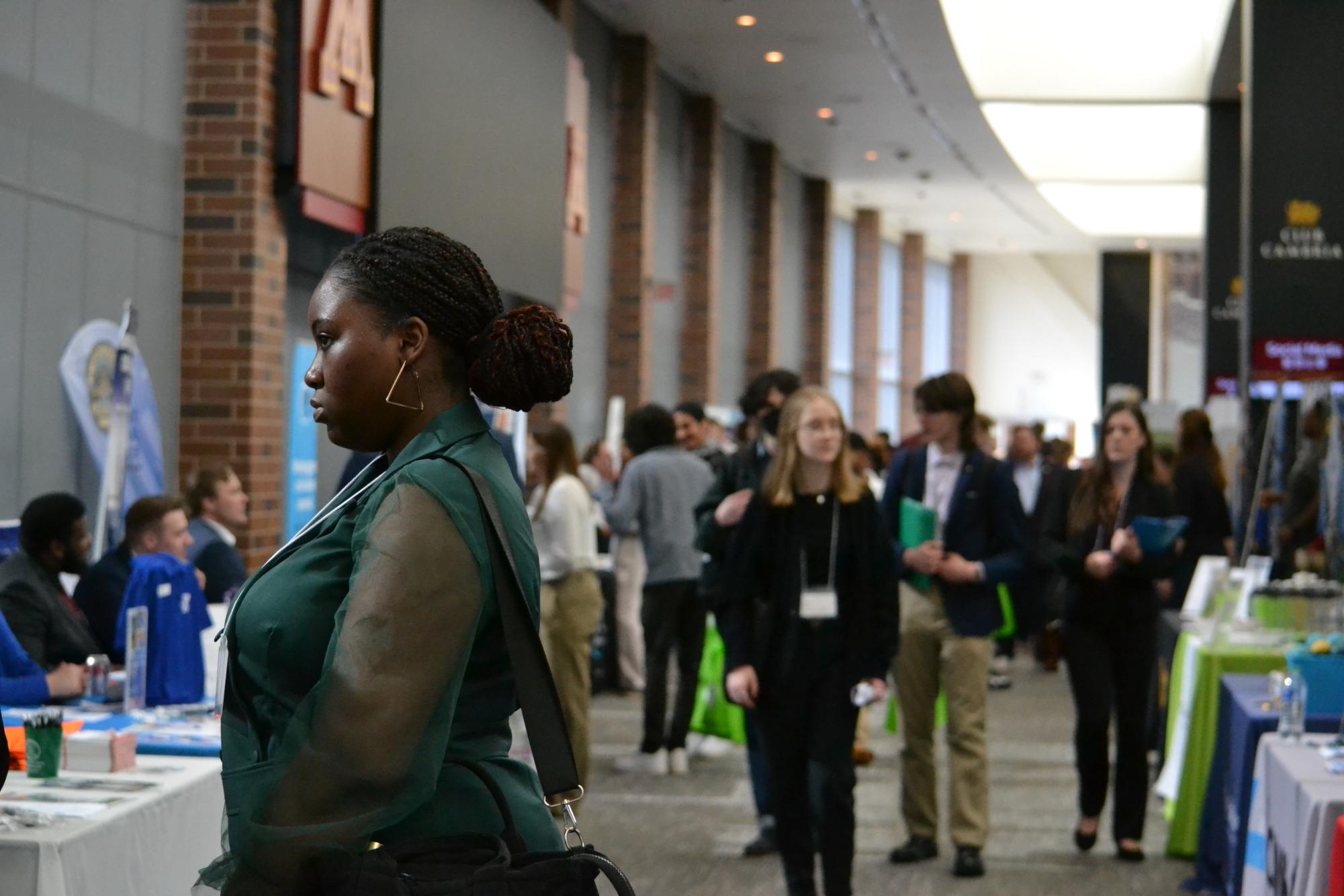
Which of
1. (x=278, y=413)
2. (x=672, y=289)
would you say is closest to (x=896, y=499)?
(x=278, y=413)

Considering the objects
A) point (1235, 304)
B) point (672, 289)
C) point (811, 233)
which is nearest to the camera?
point (1235, 304)

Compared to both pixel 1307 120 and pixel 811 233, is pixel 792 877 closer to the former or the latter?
pixel 1307 120

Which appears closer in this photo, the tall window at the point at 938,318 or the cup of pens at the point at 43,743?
the cup of pens at the point at 43,743

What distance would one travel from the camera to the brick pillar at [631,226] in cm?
1416

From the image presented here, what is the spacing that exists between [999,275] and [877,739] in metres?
22.7

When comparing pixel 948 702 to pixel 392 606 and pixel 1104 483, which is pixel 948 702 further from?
pixel 392 606

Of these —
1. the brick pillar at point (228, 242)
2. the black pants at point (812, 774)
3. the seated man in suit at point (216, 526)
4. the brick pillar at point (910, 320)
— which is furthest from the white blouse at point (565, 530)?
the brick pillar at point (910, 320)

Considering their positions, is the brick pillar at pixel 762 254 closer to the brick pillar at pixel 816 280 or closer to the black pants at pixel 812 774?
the brick pillar at pixel 816 280

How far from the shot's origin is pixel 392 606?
1.52 m

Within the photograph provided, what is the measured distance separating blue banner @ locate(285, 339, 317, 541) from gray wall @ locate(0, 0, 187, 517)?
63 cm

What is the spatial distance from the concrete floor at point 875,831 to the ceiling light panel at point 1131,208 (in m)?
14.7

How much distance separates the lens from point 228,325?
7043 mm

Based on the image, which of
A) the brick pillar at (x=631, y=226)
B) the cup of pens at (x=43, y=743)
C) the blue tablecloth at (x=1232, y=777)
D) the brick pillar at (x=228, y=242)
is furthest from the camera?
the brick pillar at (x=631, y=226)

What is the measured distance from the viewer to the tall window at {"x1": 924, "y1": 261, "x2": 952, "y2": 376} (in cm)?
2866
